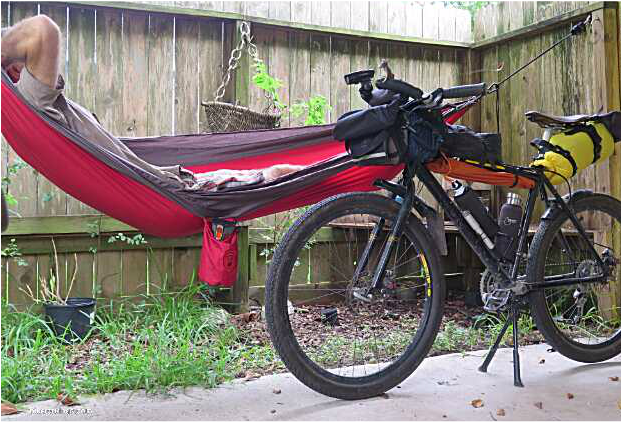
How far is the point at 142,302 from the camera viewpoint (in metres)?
2.94

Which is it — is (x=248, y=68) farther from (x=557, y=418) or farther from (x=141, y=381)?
(x=557, y=418)

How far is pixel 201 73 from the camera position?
10.6 ft

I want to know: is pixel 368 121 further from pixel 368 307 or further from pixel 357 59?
pixel 357 59

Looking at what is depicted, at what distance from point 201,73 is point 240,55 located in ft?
0.75

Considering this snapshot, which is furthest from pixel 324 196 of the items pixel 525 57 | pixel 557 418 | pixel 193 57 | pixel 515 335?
pixel 525 57

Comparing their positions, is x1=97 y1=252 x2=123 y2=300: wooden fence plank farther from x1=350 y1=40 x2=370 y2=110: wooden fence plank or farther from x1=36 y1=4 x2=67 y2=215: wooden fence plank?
x1=350 y1=40 x2=370 y2=110: wooden fence plank

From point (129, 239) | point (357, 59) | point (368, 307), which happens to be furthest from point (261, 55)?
point (368, 307)

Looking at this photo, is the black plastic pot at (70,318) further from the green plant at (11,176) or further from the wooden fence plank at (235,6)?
the wooden fence plank at (235,6)

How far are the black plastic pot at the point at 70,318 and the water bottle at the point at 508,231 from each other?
1.74 m

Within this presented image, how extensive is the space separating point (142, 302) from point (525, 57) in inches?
96.2

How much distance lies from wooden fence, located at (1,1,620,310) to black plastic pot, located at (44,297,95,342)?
0.91 ft

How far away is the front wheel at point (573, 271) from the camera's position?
2189mm

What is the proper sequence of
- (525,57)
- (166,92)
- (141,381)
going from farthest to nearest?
(525,57) < (166,92) < (141,381)

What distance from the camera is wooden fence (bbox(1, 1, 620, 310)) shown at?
9.51 feet
